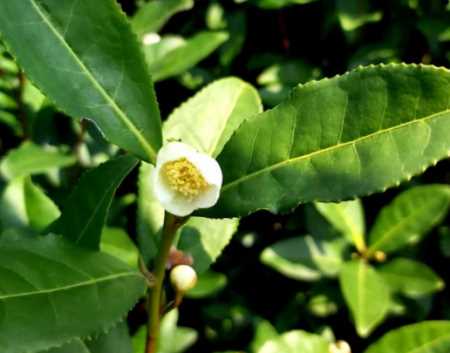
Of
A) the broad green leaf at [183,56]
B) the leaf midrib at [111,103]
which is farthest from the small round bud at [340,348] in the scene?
the broad green leaf at [183,56]

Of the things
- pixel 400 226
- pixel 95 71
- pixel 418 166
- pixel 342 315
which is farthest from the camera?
pixel 342 315

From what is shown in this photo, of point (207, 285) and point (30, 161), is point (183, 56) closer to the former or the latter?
point (30, 161)

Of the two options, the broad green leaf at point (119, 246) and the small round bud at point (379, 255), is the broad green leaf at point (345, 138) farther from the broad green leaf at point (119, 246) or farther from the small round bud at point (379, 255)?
the small round bud at point (379, 255)

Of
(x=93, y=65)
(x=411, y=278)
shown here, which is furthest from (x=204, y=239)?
(x=411, y=278)

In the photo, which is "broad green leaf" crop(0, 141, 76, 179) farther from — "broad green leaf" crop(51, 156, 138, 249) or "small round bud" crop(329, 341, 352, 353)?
"small round bud" crop(329, 341, 352, 353)

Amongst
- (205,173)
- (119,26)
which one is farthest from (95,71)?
(205,173)

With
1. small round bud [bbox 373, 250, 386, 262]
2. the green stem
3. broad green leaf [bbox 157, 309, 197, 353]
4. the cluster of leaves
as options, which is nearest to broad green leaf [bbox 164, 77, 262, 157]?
the cluster of leaves

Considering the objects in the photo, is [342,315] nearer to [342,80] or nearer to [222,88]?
[222,88]
